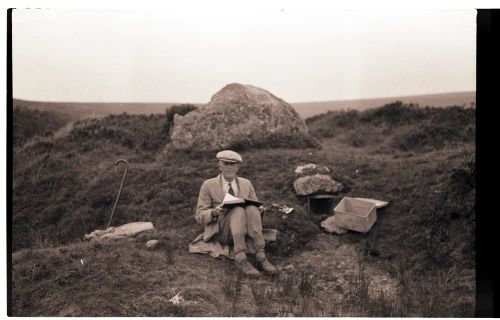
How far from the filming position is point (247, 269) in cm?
769

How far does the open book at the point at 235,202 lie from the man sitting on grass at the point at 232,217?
51mm

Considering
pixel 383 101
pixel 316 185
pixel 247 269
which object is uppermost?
pixel 383 101

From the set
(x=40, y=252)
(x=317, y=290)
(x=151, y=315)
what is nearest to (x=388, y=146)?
(x=317, y=290)

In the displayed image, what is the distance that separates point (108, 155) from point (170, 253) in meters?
3.78

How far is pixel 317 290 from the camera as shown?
7.77 m

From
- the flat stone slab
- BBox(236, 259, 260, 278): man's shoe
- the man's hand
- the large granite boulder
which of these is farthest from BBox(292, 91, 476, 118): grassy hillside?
BBox(236, 259, 260, 278): man's shoe

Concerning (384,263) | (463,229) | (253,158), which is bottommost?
(384,263)

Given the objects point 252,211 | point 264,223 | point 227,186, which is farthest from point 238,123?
point 252,211

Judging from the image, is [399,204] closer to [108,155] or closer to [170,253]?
[170,253]

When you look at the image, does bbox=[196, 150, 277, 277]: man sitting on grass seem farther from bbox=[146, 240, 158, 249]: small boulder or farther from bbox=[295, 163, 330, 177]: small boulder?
bbox=[295, 163, 330, 177]: small boulder

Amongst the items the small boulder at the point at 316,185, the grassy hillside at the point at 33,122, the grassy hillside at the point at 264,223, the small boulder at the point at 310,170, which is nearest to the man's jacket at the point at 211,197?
the grassy hillside at the point at 264,223

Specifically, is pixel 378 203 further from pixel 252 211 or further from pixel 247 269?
pixel 247 269

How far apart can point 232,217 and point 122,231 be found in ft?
6.94

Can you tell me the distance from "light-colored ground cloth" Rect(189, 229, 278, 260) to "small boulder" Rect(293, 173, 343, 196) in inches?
52.7
